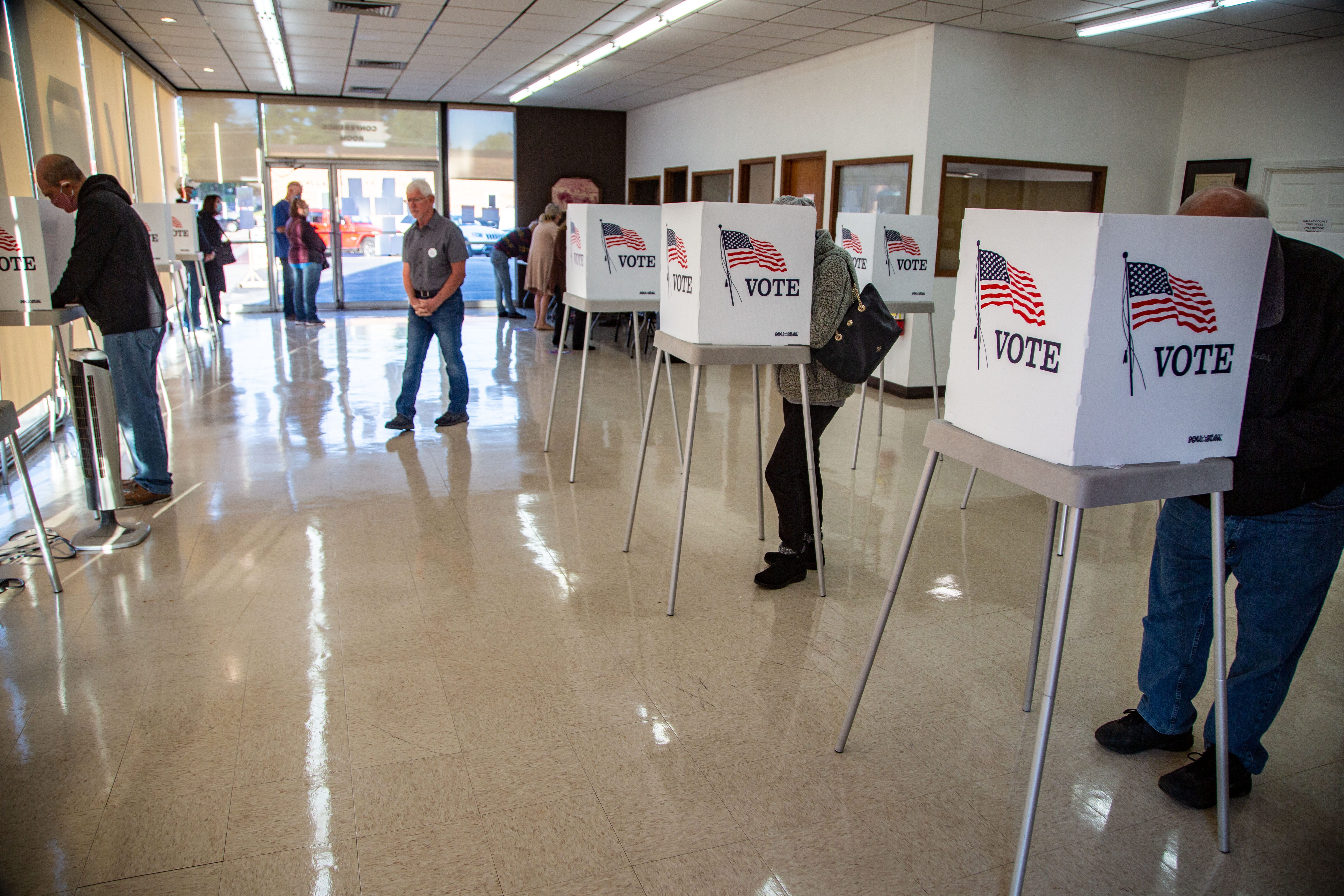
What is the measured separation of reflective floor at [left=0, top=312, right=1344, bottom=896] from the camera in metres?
1.98

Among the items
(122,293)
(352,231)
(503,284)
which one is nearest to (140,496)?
(122,293)

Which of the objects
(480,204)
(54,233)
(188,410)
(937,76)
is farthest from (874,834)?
(480,204)

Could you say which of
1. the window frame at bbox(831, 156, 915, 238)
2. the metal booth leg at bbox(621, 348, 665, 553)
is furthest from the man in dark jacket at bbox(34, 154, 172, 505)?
the window frame at bbox(831, 156, 915, 238)

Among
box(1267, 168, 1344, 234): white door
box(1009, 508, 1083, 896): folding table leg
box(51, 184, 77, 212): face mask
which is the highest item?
box(1267, 168, 1344, 234): white door

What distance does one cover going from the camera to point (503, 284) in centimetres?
1189

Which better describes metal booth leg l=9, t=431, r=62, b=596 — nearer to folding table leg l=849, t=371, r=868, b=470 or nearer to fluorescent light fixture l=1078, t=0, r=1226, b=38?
folding table leg l=849, t=371, r=868, b=470

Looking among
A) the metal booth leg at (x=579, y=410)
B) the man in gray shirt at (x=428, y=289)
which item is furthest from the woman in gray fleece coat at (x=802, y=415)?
the man in gray shirt at (x=428, y=289)

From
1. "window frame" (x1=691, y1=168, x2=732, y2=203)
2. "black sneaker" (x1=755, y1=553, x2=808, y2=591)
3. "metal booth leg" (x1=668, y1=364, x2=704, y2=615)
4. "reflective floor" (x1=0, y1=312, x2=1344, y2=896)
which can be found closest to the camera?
"reflective floor" (x1=0, y1=312, x2=1344, y2=896)

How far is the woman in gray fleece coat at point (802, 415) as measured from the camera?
124 inches

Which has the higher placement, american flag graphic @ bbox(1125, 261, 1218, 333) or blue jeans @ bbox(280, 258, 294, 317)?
american flag graphic @ bbox(1125, 261, 1218, 333)

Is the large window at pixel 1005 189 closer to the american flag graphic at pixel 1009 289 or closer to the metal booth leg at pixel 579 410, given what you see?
the metal booth leg at pixel 579 410

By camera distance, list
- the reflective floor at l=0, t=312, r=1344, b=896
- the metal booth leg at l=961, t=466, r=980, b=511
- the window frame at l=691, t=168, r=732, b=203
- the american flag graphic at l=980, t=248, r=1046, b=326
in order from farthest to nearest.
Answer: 1. the window frame at l=691, t=168, r=732, b=203
2. the metal booth leg at l=961, t=466, r=980, b=511
3. the reflective floor at l=0, t=312, r=1344, b=896
4. the american flag graphic at l=980, t=248, r=1046, b=326

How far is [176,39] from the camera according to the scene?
8.45 m

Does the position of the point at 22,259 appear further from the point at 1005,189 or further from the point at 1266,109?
the point at 1266,109
